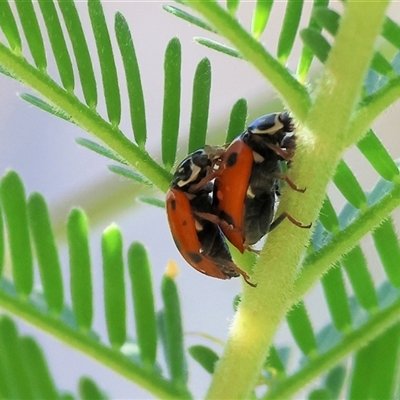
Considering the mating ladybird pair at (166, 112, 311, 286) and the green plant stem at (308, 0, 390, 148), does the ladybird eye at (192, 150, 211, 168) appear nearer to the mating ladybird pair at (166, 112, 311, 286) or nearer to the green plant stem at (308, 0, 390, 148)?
the mating ladybird pair at (166, 112, 311, 286)

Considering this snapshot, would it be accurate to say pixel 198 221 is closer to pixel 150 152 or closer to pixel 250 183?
pixel 250 183

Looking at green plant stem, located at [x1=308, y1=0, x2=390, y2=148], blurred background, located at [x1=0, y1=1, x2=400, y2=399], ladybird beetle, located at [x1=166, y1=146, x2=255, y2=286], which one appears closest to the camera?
green plant stem, located at [x1=308, y1=0, x2=390, y2=148]

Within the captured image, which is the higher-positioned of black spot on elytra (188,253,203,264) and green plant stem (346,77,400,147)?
green plant stem (346,77,400,147)

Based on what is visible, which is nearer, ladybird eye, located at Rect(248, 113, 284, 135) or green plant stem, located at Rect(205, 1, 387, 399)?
green plant stem, located at Rect(205, 1, 387, 399)

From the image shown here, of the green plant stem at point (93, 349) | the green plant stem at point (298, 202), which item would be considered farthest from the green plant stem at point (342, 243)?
the green plant stem at point (93, 349)

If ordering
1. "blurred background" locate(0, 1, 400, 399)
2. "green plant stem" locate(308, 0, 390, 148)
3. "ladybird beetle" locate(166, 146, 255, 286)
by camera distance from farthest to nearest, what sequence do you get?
"blurred background" locate(0, 1, 400, 399), "ladybird beetle" locate(166, 146, 255, 286), "green plant stem" locate(308, 0, 390, 148)

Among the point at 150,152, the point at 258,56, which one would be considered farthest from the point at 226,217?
the point at 150,152

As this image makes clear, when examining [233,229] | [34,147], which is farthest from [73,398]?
[34,147]

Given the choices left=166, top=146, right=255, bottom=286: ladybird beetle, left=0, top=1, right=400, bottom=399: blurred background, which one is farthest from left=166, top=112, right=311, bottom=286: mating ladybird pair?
left=0, top=1, right=400, bottom=399: blurred background
